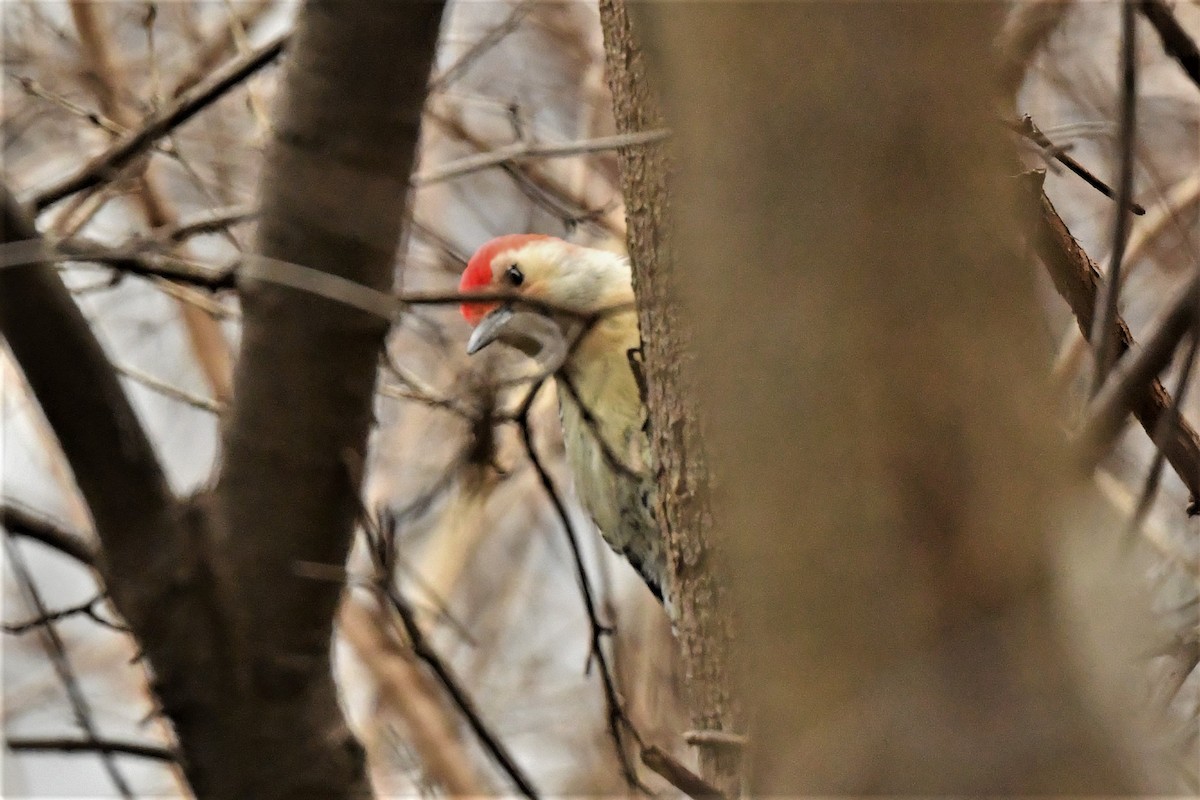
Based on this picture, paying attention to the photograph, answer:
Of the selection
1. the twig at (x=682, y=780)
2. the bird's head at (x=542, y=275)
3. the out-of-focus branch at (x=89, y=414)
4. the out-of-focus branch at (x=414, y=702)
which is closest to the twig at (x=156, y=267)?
the out-of-focus branch at (x=89, y=414)

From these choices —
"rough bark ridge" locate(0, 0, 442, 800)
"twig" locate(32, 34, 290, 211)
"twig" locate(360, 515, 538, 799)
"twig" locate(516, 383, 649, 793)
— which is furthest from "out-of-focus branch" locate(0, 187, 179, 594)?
"twig" locate(32, 34, 290, 211)

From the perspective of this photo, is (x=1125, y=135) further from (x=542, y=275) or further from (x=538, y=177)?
(x=538, y=177)

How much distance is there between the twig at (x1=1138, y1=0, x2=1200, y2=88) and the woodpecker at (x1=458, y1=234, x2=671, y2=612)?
1.50 metres

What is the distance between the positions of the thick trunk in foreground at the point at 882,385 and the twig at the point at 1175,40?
0.42 meters

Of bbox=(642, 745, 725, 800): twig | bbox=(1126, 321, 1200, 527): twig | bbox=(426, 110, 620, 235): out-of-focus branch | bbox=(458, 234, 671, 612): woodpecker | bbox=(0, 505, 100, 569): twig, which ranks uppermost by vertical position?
bbox=(426, 110, 620, 235): out-of-focus branch

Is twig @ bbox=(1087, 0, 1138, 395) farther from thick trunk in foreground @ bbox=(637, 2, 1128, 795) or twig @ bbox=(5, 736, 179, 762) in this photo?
twig @ bbox=(5, 736, 179, 762)

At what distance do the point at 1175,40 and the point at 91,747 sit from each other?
1330 mm

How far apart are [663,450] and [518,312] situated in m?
1.29

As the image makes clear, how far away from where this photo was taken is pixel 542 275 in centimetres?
323

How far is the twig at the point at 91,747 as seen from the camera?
1.48 m

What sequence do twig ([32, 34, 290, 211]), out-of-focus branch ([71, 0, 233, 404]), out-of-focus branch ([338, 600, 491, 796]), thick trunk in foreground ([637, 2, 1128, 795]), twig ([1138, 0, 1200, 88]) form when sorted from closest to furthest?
1. thick trunk in foreground ([637, 2, 1128, 795])
2. twig ([1138, 0, 1200, 88])
3. twig ([32, 34, 290, 211])
4. out-of-focus branch ([71, 0, 233, 404])
5. out-of-focus branch ([338, 600, 491, 796])

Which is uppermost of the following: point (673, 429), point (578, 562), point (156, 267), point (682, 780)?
point (156, 267)

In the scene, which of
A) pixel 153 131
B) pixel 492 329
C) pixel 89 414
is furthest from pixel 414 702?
pixel 89 414

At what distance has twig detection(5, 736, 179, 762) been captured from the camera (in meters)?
1.48
